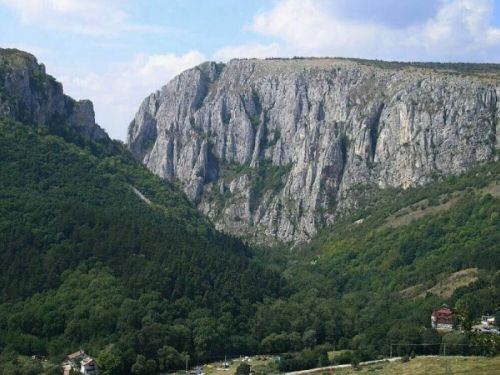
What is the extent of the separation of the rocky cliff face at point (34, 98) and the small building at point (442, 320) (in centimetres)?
9319

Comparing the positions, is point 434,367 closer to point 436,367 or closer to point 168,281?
point 436,367

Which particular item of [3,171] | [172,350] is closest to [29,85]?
[3,171]

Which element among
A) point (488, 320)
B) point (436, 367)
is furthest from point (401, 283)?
point (436, 367)

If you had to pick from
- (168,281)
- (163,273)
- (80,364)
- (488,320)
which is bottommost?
(80,364)

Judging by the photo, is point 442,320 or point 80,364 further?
point 442,320

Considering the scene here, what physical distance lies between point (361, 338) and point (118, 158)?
9018 cm

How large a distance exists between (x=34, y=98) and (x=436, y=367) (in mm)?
115590

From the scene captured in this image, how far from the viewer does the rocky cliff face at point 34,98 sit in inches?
6983

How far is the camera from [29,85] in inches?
7269

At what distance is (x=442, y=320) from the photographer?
120062 millimetres

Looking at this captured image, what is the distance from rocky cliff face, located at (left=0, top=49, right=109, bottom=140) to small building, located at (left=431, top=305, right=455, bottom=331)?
93.2 metres

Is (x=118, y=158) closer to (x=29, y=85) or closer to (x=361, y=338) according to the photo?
(x=29, y=85)

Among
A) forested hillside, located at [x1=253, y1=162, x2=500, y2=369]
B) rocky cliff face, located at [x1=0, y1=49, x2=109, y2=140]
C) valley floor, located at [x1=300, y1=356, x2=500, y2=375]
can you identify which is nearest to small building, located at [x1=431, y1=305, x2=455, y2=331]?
forested hillside, located at [x1=253, y1=162, x2=500, y2=369]

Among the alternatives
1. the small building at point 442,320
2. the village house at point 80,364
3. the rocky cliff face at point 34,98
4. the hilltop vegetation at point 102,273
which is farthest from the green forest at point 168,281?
the rocky cliff face at point 34,98
